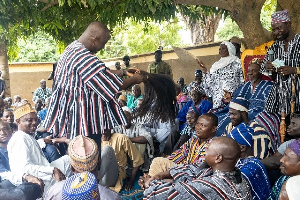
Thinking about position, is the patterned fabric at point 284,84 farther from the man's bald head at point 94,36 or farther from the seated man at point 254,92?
the man's bald head at point 94,36

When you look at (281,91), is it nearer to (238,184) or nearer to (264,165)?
(264,165)

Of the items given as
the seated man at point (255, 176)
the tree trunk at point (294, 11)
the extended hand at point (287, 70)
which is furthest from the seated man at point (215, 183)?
the tree trunk at point (294, 11)

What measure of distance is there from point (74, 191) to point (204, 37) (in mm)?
13099

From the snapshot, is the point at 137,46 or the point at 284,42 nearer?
the point at 284,42

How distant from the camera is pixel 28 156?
152 inches

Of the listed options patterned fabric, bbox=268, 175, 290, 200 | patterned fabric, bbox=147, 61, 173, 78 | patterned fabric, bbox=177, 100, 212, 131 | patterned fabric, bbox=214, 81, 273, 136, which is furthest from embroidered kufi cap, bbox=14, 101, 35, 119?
patterned fabric, bbox=147, 61, 173, 78

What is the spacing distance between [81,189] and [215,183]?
2.95 ft

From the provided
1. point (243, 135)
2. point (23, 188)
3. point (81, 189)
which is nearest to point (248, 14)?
point (243, 135)

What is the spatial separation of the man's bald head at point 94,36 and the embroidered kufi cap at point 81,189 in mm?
1596

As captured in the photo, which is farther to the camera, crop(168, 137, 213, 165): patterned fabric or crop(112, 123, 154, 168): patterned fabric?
crop(112, 123, 154, 168): patterned fabric

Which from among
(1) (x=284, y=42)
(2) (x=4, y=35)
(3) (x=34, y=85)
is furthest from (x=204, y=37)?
(1) (x=284, y=42)

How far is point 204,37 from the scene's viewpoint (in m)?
14.6

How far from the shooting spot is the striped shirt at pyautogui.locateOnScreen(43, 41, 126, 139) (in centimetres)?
335

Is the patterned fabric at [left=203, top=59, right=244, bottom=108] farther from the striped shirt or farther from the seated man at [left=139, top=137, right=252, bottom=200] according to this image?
the seated man at [left=139, top=137, right=252, bottom=200]
